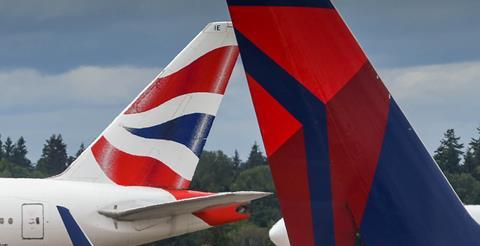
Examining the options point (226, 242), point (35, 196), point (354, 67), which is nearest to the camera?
point (354, 67)

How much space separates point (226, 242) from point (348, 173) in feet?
110

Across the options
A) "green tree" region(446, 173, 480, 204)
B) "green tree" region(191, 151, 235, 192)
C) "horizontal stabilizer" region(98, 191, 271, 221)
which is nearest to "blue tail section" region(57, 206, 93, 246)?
"horizontal stabilizer" region(98, 191, 271, 221)

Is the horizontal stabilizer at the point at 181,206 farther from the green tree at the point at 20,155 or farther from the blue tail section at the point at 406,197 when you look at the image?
the green tree at the point at 20,155

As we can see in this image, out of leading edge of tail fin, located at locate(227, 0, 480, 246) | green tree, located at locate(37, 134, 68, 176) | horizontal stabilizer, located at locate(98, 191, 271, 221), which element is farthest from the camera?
green tree, located at locate(37, 134, 68, 176)

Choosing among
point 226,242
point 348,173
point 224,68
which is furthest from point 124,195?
point 348,173

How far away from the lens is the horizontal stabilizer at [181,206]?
2595 cm

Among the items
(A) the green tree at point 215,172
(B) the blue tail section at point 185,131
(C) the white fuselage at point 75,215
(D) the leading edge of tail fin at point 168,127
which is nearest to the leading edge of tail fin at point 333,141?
(C) the white fuselage at point 75,215

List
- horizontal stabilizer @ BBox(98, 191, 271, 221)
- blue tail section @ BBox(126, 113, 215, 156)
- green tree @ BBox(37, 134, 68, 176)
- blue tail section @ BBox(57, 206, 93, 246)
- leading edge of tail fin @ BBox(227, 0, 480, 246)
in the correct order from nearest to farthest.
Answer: leading edge of tail fin @ BBox(227, 0, 480, 246), blue tail section @ BBox(57, 206, 93, 246), horizontal stabilizer @ BBox(98, 191, 271, 221), blue tail section @ BBox(126, 113, 215, 156), green tree @ BBox(37, 134, 68, 176)

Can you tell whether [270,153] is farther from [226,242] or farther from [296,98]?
[226,242]

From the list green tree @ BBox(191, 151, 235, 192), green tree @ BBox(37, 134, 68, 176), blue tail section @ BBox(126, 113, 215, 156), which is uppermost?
green tree @ BBox(37, 134, 68, 176)

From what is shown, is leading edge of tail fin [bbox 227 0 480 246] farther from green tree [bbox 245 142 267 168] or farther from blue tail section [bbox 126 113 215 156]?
green tree [bbox 245 142 267 168]

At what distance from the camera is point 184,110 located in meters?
29.6

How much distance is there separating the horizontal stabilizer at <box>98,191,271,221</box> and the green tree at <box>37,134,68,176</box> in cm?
7537

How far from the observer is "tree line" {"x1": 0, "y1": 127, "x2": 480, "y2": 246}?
168ft
